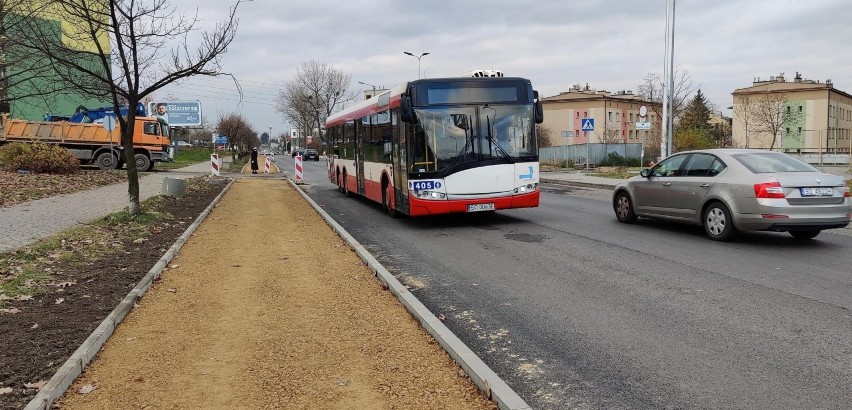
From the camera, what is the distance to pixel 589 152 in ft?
148

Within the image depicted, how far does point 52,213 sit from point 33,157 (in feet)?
44.5

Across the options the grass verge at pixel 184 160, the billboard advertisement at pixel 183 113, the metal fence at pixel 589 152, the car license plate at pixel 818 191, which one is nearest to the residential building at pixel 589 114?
the metal fence at pixel 589 152

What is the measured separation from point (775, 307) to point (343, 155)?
15677 millimetres

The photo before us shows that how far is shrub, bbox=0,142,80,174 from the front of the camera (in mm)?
25000

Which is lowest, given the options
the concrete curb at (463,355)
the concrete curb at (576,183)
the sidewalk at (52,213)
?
the concrete curb at (576,183)

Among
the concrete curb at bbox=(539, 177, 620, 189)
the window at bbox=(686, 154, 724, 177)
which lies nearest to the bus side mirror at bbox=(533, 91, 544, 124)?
the window at bbox=(686, 154, 724, 177)

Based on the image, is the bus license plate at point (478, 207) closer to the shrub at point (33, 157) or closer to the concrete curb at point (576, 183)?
the concrete curb at point (576, 183)

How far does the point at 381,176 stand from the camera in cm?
1432

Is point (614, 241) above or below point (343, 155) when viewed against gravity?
below

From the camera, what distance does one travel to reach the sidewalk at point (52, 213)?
34.1 feet

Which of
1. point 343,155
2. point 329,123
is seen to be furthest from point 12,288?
point 329,123

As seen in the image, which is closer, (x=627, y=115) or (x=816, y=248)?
(x=816, y=248)

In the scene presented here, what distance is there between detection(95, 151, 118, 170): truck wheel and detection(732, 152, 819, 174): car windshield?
3064cm

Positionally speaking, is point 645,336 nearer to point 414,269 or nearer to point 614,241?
point 414,269
